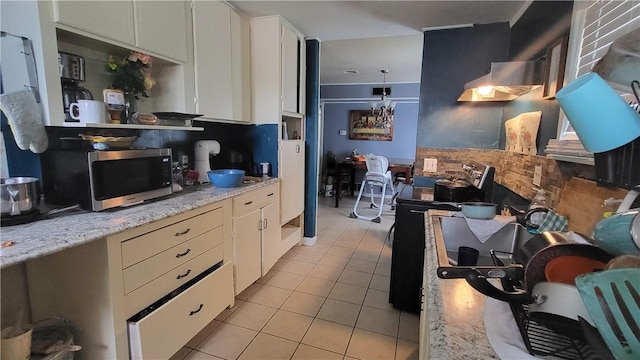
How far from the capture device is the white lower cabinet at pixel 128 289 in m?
1.25

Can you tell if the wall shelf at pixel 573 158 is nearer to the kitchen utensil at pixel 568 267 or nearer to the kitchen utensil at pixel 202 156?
the kitchen utensil at pixel 568 267

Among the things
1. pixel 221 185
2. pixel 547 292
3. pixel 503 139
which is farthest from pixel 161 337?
pixel 503 139

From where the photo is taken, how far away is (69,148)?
60.0 inches

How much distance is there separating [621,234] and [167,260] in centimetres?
173

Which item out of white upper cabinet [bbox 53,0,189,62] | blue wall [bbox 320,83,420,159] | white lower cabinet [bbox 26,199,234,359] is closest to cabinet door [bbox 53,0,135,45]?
white upper cabinet [bbox 53,0,189,62]

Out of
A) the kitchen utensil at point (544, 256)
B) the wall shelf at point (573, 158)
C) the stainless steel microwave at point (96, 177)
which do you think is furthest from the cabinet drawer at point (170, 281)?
the wall shelf at point (573, 158)

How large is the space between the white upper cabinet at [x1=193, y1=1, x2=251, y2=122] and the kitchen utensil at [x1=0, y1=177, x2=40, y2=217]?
1.05 m

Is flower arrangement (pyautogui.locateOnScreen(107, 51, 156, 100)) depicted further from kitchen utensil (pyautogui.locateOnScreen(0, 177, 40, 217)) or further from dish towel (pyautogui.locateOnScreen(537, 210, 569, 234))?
dish towel (pyautogui.locateOnScreen(537, 210, 569, 234))

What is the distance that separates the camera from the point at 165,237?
4.91 ft

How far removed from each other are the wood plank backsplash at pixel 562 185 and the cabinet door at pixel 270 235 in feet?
6.17

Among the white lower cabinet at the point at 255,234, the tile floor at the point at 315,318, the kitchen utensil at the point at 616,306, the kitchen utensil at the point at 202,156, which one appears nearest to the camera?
the kitchen utensil at the point at 616,306

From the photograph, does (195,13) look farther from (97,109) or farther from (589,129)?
(589,129)

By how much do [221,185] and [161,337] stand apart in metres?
1.04

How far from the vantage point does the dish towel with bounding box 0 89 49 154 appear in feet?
3.81
